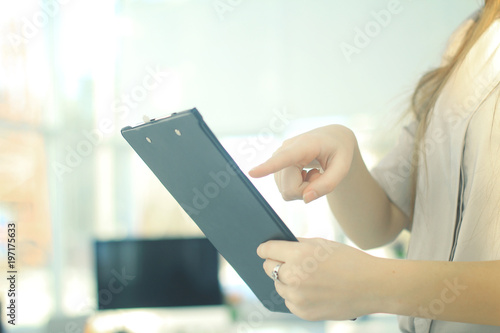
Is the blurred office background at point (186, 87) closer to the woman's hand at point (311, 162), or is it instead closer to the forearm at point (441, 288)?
the woman's hand at point (311, 162)

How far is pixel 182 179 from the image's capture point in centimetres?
48

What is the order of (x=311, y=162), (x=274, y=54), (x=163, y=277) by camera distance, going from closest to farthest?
(x=311, y=162), (x=163, y=277), (x=274, y=54)

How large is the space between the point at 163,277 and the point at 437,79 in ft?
5.91

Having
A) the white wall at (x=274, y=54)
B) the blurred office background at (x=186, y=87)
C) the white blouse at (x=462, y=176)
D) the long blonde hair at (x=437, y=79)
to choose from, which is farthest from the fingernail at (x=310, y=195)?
the white wall at (x=274, y=54)

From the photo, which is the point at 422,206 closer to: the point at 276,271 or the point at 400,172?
the point at 400,172

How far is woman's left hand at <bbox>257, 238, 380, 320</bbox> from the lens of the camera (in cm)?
39

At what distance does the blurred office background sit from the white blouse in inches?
78.8

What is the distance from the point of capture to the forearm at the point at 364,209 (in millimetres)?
611

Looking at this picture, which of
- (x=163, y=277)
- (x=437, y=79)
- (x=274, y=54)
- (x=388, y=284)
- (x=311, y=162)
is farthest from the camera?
(x=274, y=54)

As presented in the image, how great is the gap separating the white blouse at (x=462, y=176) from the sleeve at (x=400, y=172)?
0.18 ft

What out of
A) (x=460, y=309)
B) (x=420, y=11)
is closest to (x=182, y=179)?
(x=460, y=309)

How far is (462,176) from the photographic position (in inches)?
20.5

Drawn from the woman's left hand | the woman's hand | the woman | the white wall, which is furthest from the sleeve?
the white wall

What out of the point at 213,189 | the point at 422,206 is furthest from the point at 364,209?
the point at 213,189
